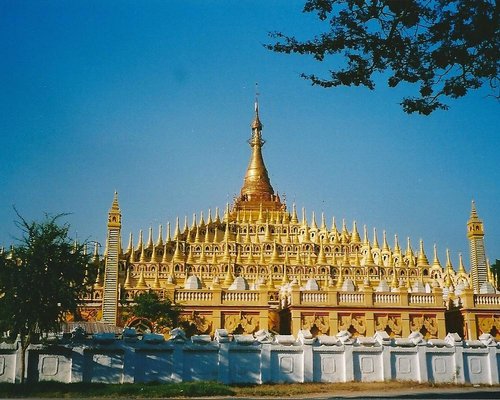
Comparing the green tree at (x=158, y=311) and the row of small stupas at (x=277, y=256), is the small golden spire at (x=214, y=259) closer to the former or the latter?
the row of small stupas at (x=277, y=256)

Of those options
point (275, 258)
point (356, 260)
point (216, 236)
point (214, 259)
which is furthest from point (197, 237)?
point (356, 260)

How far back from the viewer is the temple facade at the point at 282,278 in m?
35.8

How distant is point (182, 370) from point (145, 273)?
31214 mm

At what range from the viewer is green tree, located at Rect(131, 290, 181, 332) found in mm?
34188

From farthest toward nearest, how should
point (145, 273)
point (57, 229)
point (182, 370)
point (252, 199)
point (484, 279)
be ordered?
point (252, 199) < point (145, 273) < point (484, 279) < point (57, 229) < point (182, 370)

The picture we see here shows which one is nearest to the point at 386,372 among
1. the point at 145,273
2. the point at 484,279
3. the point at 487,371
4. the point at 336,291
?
the point at 487,371

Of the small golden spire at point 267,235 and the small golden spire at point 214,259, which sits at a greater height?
the small golden spire at point 267,235

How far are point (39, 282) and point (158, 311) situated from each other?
1103 centimetres

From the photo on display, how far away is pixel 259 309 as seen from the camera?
118 feet

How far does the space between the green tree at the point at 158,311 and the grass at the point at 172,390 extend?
11.7 meters

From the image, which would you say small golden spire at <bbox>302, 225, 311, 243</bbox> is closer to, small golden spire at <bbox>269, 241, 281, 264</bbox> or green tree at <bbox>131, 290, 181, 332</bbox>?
small golden spire at <bbox>269, 241, 281, 264</bbox>

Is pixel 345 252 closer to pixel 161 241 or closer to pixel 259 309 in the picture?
pixel 161 241

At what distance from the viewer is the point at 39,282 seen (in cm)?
2408

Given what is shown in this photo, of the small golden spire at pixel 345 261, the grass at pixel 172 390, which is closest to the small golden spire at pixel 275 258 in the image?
the small golden spire at pixel 345 261
